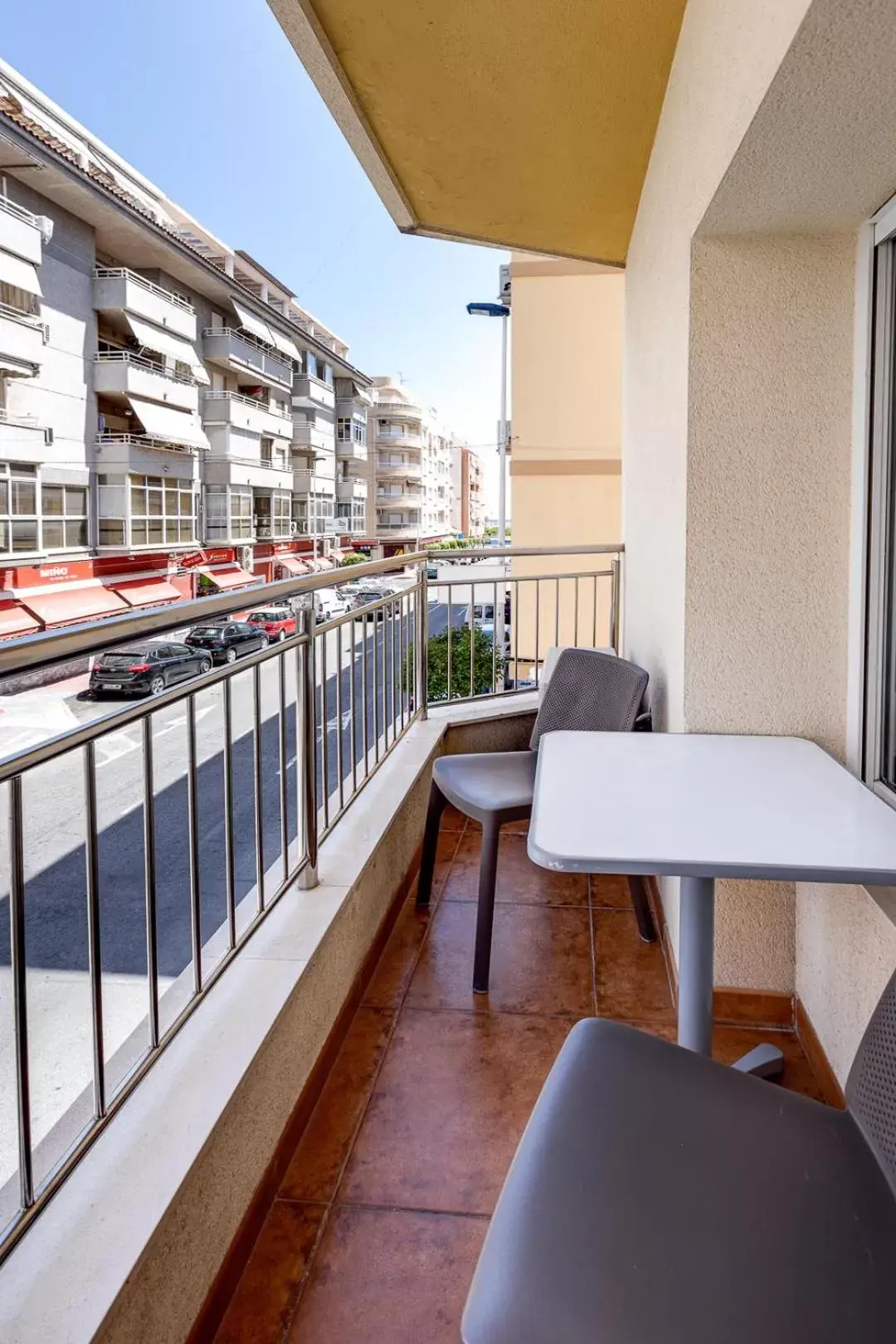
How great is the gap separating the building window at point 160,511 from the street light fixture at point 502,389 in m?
12.3

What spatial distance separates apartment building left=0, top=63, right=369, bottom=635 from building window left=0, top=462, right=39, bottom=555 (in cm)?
5

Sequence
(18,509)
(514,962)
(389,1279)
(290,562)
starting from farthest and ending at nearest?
(290,562) < (18,509) < (514,962) < (389,1279)

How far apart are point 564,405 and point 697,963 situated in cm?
978

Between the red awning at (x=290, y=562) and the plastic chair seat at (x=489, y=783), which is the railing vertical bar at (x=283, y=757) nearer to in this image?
the plastic chair seat at (x=489, y=783)

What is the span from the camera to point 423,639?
10.6 feet

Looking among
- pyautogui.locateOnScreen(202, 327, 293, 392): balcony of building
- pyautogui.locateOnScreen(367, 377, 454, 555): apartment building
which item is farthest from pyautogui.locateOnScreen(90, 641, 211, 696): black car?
pyautogui.locateOnScreen(367, 377, 454, 555): apartment building

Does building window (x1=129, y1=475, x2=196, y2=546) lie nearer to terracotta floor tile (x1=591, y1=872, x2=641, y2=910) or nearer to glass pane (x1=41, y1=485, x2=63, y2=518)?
glass pane (x1=41, y1=485, x2=63, y2=518)

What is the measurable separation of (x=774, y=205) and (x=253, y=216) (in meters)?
66.9

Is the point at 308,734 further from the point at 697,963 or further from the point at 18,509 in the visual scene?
the point at 18,509

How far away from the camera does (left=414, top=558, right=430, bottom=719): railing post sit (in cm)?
311

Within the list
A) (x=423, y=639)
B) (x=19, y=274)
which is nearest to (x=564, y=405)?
(x=423, y=639)

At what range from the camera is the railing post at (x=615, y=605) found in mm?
3699

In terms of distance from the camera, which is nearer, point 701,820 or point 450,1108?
point 701,820

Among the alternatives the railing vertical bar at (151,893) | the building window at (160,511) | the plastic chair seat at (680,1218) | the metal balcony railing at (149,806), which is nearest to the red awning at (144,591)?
the building window at (160,511)
